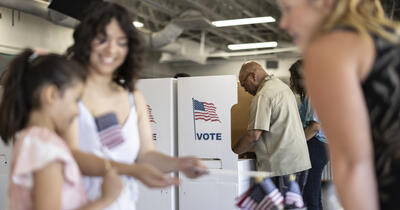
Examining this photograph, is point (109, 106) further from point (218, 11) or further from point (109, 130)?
point (218, 11)

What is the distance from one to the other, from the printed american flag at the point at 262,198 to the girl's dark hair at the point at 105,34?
1.80 feet

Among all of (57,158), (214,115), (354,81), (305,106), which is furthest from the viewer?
(305,106)

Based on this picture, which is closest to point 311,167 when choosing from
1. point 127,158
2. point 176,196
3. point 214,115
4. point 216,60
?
point 214,115

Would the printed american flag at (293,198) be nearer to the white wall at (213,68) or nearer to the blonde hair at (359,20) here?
the blonde hair at (359,20)

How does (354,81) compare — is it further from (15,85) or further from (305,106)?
(305,106)

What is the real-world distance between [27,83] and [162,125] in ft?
8.78

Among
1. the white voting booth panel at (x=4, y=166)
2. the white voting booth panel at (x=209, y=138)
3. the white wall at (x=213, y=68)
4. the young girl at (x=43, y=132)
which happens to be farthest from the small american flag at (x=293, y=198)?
the white wall at (x=213, y=68)

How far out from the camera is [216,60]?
1427 centimetres

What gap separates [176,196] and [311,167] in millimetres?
1119

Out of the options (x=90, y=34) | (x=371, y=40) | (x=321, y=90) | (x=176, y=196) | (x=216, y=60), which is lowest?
(x=176, y=196)

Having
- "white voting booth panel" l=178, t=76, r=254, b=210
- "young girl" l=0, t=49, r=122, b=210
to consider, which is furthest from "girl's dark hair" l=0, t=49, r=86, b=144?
"white voting booth panel" l=178, t=76, r=254, b=210

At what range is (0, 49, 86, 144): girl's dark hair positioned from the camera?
4.33 ft

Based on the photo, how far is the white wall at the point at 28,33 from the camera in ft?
26.5

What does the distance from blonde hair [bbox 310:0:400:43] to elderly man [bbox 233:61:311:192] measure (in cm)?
246
